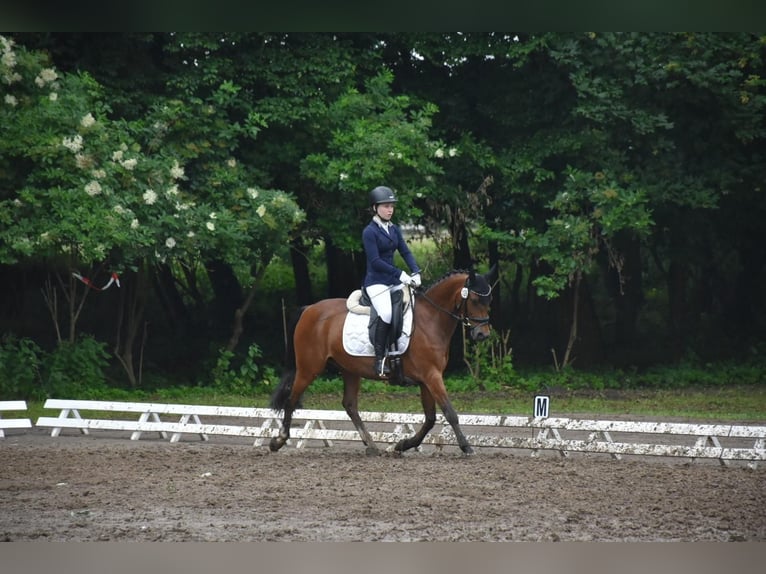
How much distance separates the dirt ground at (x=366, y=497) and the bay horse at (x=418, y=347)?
40cm

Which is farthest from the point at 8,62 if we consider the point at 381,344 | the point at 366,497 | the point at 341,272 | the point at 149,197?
the point at 366,497

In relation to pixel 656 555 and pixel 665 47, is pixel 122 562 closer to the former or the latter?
pixel 656 555

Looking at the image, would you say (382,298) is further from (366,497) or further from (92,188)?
(92,188)

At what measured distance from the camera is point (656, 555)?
6281 millimetres

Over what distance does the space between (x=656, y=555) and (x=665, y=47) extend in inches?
529

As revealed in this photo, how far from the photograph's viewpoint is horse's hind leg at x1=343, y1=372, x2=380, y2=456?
10953 mm

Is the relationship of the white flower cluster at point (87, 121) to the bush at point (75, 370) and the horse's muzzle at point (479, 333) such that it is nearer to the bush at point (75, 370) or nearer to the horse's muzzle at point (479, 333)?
the bush at point (75, 370)

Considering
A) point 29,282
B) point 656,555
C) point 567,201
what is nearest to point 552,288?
point 567,201

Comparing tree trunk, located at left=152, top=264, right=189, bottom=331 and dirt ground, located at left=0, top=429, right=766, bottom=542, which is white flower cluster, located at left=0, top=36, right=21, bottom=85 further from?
tree trunk, located at left=152, top=264, right=189, bottom=331

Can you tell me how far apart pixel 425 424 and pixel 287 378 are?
5.43ft

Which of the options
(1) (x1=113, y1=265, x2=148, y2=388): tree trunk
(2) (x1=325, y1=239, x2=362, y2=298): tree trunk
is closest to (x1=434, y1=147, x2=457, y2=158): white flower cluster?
(2) (x1=325, y1=239, x2=362, y2=298): tree trunk

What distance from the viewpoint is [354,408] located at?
435 inches
